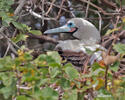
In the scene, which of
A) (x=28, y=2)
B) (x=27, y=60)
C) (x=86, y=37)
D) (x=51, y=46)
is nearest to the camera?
(x=27, y=60)

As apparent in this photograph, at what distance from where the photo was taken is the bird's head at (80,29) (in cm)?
389

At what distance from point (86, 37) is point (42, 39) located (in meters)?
0.55

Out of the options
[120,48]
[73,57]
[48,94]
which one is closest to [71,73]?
[48,94]

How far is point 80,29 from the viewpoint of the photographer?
13.3 ft

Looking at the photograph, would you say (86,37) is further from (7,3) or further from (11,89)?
(11,89)

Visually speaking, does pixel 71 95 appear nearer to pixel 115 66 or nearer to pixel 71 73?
pixel 71 73

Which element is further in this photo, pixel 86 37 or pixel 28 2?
pixel 86 37

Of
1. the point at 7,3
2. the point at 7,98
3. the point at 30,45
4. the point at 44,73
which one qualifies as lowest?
the point at 30,45

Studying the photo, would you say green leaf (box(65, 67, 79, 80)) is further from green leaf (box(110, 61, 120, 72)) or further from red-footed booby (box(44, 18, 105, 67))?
red-footed booby (box(44, 18, 105, 67))

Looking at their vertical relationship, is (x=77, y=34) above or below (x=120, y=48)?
below

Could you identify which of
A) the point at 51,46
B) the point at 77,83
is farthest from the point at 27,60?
the point at 51,46

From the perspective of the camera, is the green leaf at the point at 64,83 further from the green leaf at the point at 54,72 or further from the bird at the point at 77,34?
the bird at the point at 77,34

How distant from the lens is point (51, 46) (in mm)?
4324

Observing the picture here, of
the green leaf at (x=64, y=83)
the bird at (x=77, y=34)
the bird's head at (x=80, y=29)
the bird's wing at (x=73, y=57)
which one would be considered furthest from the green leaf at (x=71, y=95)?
the bird's head at (x=80, y=29)
